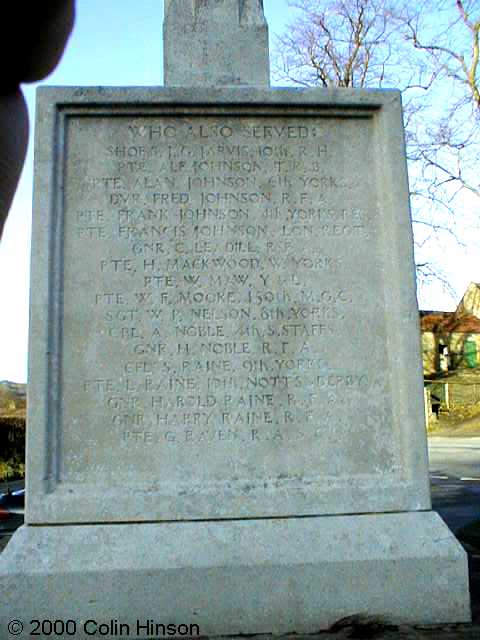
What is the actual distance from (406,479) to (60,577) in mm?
2012

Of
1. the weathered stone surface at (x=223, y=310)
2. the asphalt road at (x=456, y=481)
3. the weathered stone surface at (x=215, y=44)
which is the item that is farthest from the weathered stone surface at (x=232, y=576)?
the asphalt road at (x=456, y=481)

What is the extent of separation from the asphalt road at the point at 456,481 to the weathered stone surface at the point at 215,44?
5.47 meters

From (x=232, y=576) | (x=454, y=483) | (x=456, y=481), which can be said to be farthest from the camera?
(x=456, y=481)

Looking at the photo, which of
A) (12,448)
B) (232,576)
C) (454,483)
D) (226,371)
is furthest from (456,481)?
(12,448)

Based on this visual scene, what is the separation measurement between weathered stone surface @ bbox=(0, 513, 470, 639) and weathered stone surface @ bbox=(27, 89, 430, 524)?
157mm

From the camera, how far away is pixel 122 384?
12.8 ft

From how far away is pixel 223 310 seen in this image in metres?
4.04

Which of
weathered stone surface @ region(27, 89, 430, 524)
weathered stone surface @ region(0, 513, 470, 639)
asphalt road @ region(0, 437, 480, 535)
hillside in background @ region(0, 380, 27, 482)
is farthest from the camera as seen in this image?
hillside in background @ region(0, 380, 27, 482)

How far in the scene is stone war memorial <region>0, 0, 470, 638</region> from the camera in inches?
138

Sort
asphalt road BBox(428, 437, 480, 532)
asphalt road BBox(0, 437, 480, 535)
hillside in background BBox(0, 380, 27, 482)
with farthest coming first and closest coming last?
1. hillside in background BBox(0, 380, 27, 482)
2. asphalt road BBox(428, 437, 480, 532)
3. asphalt road BBox(0, 437, 480, 535)

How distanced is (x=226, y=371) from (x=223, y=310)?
0.37 metres

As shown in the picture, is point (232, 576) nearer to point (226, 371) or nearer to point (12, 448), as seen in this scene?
point (226, 371)

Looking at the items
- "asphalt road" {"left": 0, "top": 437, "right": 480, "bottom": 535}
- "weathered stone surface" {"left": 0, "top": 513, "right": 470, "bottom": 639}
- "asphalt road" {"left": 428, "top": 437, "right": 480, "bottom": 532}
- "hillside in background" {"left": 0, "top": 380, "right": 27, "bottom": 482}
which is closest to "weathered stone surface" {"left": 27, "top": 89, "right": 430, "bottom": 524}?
"weathered stone surface" {"left": 0, "top": 513, "right": 470, "bottom": 639}

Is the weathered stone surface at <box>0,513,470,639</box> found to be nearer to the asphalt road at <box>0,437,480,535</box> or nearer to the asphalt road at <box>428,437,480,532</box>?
the asphalt road at <box>0,437,480,535</box>
